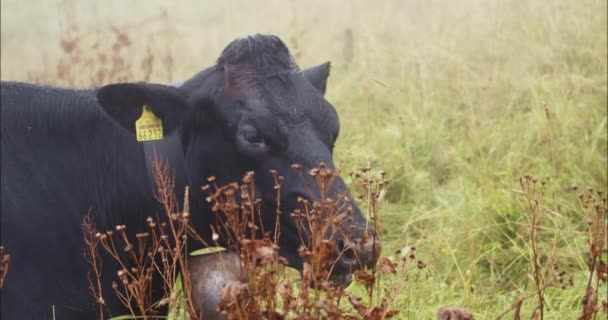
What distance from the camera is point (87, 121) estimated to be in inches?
141

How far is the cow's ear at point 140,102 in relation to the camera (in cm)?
340

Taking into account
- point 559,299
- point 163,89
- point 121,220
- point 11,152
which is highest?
point 163,89

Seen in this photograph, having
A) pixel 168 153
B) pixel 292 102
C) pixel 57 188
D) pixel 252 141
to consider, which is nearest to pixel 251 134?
pixel 252 141

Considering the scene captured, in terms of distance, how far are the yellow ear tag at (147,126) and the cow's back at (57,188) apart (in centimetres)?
15

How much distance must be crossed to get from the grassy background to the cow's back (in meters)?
1.26

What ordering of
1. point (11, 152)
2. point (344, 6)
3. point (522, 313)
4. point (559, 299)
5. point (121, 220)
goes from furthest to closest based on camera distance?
point (344, 6) < point (559, 299) < point (522, 313) < point (121, 220) < point (11, 152)

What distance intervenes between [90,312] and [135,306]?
225 mm

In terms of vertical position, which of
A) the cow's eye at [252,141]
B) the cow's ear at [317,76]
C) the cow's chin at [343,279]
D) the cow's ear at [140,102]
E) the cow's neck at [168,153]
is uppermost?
the cow's ear at [317,76]

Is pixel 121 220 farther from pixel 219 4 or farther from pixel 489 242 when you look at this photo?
pixel 219 4

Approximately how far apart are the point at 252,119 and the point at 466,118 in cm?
399

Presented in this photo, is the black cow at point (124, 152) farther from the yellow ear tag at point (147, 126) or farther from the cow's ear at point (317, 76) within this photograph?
the cow's ear at point (317, 76)

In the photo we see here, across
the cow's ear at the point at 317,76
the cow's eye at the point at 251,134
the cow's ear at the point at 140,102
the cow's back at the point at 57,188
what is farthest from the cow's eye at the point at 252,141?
the cow's ear at the point at 317,76

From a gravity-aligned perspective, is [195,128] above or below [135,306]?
above

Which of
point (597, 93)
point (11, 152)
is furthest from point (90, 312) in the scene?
point (597, 93)
